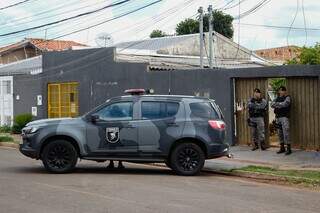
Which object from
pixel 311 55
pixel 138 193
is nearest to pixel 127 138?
pixel 138 193

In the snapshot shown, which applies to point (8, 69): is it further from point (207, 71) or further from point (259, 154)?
point (259, 154)

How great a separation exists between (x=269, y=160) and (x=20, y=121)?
1508 centimetres

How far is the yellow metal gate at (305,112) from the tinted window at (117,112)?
5.49 metres

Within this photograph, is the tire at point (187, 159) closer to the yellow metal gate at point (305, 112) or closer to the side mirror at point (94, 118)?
the side mirror at point (94, 118)

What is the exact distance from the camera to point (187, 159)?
1398 centimetres

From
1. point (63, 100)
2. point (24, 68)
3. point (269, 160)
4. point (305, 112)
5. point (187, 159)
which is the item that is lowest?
point (269, 160)

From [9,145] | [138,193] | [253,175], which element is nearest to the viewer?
[138,193]

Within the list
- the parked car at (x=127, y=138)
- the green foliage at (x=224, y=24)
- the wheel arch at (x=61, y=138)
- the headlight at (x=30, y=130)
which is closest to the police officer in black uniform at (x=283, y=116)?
the parked car at (x=127, y=138)

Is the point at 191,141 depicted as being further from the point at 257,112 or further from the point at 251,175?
the point at 257,112

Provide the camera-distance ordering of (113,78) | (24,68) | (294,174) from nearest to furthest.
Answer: (294,174)
(113,78)
(24,68)

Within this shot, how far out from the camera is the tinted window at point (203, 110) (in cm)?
1413


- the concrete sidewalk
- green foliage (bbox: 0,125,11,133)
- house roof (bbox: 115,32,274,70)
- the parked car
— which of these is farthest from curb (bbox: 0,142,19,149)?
the parked car

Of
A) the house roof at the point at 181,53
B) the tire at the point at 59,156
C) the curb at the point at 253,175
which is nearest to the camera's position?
the curb at the point at 253,175

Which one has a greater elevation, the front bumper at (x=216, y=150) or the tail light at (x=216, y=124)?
the tail light at (x=216, y=124)
